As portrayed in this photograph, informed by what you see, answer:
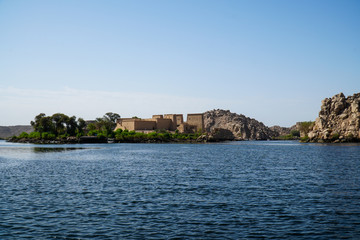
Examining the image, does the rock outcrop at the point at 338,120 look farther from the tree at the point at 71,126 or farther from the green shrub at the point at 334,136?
the tree at the point at 71,126

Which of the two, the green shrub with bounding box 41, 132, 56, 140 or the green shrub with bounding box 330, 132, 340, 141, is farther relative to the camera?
the green shrub with bounding box 41, 132, 56, 140

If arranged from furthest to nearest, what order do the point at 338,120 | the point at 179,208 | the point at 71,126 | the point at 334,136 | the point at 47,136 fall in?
the point at 71,126, the point at 47,136, the point at 338,120, the point at 334,136, the point at 179,208

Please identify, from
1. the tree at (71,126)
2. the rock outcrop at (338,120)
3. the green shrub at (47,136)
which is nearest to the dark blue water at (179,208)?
the rock outcrop at (338,120)

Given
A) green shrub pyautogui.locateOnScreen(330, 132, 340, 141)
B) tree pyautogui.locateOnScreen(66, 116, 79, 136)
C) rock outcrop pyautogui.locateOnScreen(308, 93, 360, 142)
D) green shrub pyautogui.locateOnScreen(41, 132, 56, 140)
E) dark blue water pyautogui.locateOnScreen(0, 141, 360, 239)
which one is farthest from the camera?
tree pyautogui.locateOnScreen(66, 116, 79, 136)

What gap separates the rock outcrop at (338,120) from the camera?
134125mm

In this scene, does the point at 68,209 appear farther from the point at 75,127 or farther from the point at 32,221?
the point at 75,127

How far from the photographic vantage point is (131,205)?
70.6ft

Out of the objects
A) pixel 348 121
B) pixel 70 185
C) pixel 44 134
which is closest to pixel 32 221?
pixel 70 185

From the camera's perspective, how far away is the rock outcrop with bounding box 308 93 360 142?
134m

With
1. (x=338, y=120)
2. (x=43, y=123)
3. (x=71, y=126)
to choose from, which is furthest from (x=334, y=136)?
(x=43, y=123)

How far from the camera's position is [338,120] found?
14262 cm

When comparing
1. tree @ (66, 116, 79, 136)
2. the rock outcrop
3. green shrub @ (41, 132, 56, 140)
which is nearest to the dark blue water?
the rock outcrop

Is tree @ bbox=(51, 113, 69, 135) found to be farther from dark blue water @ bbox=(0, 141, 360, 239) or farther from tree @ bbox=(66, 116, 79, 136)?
dark blue water @ bbox=(0, 141, 360, 239)

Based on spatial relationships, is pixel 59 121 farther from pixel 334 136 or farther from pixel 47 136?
pixel 334 136
